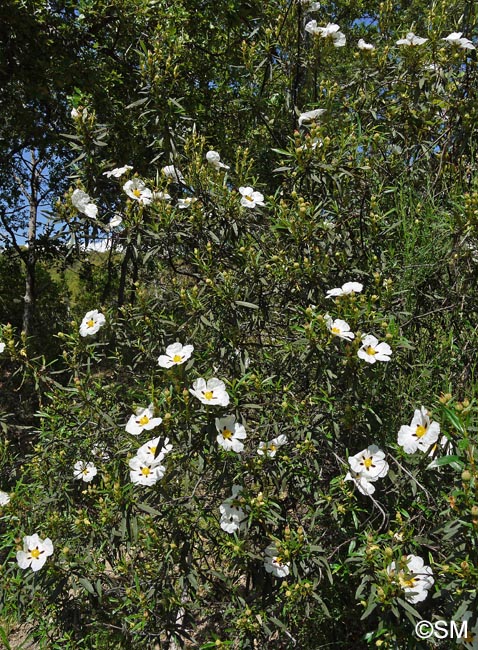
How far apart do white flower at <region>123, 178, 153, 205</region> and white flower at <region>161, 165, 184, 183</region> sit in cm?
15

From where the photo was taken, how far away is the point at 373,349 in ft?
5.64

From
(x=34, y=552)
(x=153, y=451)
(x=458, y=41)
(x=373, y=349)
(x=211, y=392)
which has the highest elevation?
(x=458, y=41)

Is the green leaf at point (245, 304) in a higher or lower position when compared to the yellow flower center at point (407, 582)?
higher

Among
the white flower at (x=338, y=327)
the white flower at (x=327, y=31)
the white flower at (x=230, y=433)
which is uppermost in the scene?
the white flower at (x=327, y=31)

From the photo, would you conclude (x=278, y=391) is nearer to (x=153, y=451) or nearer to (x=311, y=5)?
(x=153, y=451)

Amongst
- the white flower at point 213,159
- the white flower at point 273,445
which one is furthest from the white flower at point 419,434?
the white flower at point 213,159

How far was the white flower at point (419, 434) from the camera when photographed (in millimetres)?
1614

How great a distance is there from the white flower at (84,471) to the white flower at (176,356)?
0.69m

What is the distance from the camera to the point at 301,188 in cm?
241

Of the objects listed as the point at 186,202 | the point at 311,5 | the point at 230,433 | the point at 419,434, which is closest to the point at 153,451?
the point at 230,433

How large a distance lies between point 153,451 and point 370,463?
2.41ft

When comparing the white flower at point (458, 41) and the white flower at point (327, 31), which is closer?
the white flower at point (458, 41)

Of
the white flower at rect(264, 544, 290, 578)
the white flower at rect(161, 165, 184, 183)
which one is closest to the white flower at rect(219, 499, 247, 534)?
the white flower at rect(264, 544, 290, 578)

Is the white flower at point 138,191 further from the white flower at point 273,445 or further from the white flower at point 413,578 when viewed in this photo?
the white flower at point 413,578
